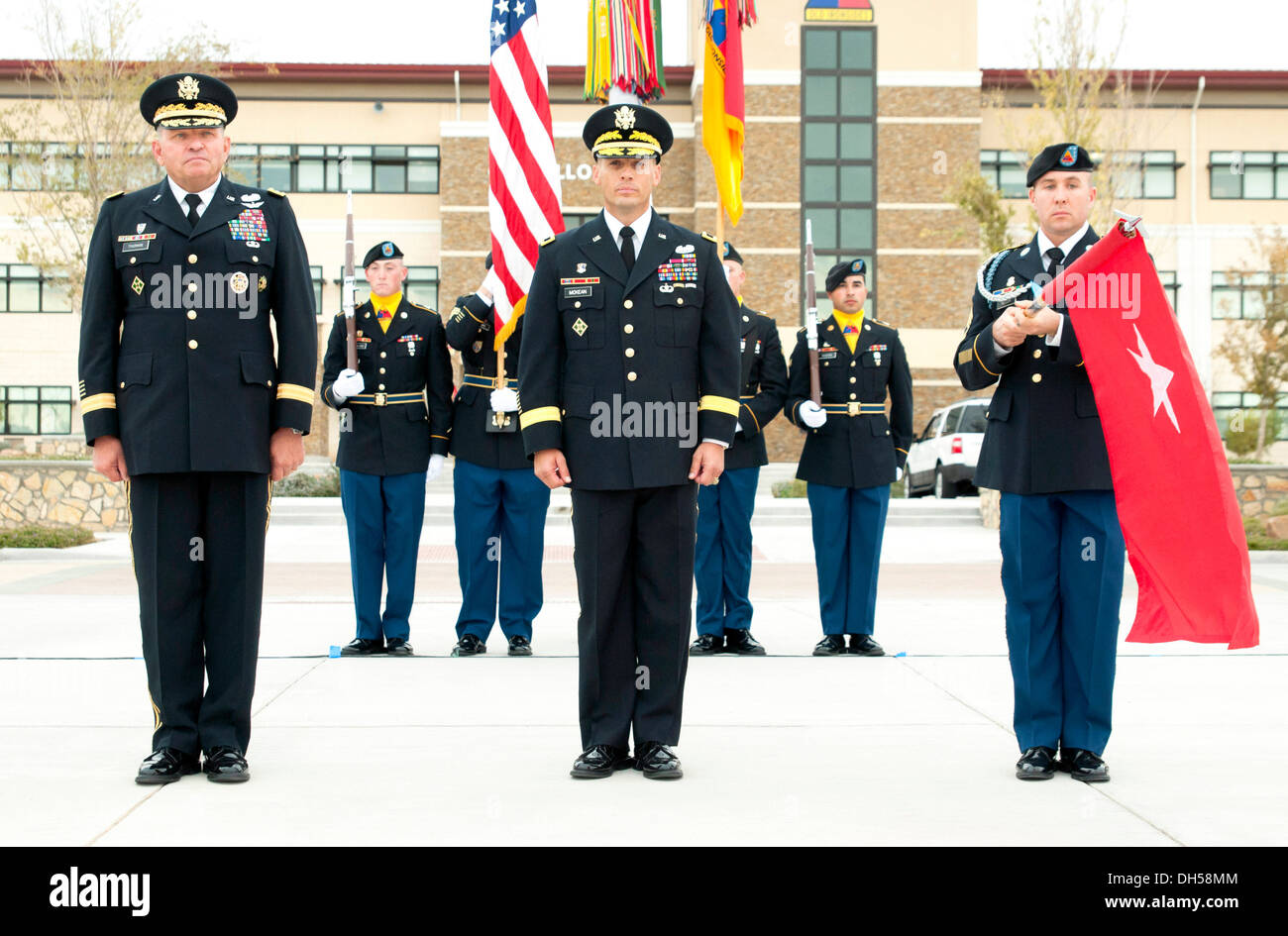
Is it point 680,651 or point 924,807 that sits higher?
point 680,651

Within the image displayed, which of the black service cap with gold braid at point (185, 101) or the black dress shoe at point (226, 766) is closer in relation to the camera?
the black dress shoe at point (226, 766)

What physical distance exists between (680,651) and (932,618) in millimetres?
5300

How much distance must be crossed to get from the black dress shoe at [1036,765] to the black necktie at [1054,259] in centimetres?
175

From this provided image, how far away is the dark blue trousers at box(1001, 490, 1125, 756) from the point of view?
4.94m

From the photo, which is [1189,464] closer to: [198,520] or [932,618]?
[198,520]

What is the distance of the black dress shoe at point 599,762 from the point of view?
4.86m

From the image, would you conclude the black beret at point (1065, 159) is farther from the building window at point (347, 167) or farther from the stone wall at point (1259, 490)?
the building window at point (347, 167)

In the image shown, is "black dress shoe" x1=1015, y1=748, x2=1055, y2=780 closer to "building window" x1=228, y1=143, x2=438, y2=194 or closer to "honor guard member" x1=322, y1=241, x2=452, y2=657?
"honor guard member" x1=322, y1=241, x2=452, y2=657

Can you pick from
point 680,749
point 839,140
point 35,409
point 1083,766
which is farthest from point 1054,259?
point 35,409

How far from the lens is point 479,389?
8.32 metres

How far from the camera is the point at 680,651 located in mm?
5090

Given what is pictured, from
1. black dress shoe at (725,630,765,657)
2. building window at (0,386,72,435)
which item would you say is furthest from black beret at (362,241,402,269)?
building window at (0,386,72,435)

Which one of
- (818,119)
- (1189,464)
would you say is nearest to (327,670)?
(1189,464)

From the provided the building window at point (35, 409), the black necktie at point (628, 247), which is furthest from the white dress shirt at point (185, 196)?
the building window at point (35, 409)
